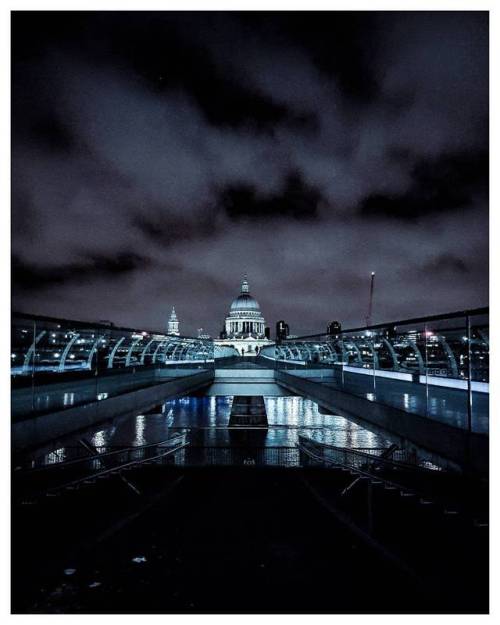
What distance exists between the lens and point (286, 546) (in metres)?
4.31

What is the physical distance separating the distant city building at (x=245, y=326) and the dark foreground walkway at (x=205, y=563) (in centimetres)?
13492

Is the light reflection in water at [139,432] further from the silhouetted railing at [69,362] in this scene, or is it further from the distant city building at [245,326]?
the distant city building at [245,326]

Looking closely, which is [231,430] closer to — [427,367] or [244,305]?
[427,367]

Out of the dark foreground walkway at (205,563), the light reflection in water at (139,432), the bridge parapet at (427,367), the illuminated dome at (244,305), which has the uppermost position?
the illuminated dome at (244,305)

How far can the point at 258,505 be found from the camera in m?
5.88

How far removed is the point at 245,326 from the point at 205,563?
146m

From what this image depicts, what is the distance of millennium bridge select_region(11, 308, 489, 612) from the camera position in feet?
11.1

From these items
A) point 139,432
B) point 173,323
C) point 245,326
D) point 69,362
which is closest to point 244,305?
point 245,326

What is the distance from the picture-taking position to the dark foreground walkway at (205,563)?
322 centimetres

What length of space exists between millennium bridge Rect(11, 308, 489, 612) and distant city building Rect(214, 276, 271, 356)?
5226 inches

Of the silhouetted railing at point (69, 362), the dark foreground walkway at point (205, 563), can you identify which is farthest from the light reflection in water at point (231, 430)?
the dark foreground walkway at point (205, 563)
